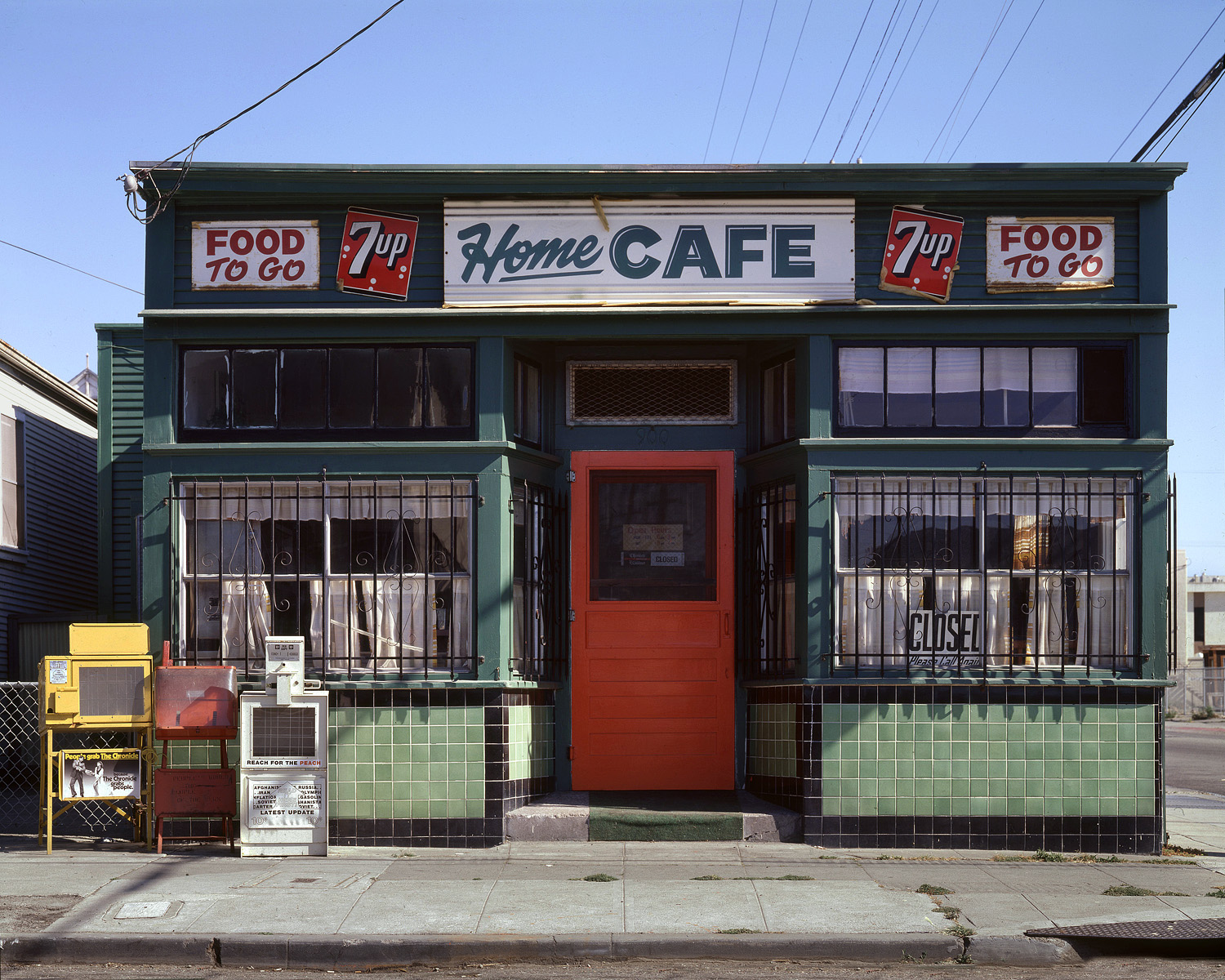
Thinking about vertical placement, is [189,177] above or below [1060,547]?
above

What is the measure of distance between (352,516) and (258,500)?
81 centimetres

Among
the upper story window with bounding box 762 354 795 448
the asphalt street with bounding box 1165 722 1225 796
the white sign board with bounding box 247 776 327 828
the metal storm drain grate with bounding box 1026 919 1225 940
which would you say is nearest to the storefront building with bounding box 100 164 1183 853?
the upper story window with bounding box 762 354 795 448

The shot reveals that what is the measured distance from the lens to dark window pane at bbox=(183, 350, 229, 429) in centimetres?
1064

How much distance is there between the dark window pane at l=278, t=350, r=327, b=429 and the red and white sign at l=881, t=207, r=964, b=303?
4.81 m

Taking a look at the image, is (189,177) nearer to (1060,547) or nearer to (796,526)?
(796,526)

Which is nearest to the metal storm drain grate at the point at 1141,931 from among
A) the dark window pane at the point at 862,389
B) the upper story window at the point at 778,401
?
the dark window pane at the point at 862,389

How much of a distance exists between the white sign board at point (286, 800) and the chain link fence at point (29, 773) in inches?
72.4

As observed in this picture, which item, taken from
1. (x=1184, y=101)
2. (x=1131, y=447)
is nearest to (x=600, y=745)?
(x=1131, y=447)

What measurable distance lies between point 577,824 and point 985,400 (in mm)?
4886

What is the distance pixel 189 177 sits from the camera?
34.0ft

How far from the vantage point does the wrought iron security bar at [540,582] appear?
10.7 m

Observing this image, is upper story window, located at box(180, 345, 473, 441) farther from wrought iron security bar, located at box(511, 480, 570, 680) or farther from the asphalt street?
the asphalt street

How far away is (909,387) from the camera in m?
10.5

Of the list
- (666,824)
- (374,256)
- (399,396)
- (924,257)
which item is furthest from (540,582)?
(924,257)
